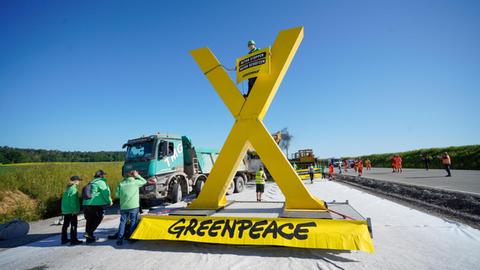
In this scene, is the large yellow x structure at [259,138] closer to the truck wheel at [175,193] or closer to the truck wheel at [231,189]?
the truck wheel at [175,193]

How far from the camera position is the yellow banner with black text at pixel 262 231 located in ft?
9.63

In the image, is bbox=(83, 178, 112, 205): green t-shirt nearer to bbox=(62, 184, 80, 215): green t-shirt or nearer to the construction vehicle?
bbox=(62, 184, 80, 215): green t-shirt

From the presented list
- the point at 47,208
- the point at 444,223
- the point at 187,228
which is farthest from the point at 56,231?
the point at 444,223

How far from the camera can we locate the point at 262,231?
10.6 ft

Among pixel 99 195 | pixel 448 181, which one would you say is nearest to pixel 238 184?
pixel 99 195

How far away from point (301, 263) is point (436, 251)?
81.3 inches

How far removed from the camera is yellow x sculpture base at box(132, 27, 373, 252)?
9.96 feet

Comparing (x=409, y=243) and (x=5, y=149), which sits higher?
(x=5, y=149)

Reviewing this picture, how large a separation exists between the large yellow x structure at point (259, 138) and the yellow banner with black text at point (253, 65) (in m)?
0.13

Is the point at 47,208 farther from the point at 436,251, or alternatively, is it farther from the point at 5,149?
the point at 5,149

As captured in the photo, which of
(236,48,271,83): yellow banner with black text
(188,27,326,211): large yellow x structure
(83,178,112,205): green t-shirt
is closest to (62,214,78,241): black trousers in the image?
(83,178,112,205): green t-shirt

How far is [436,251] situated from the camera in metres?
3.16

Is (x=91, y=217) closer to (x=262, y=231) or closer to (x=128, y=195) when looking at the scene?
(x=128, y=195)

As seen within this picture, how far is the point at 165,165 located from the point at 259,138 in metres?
5.53
